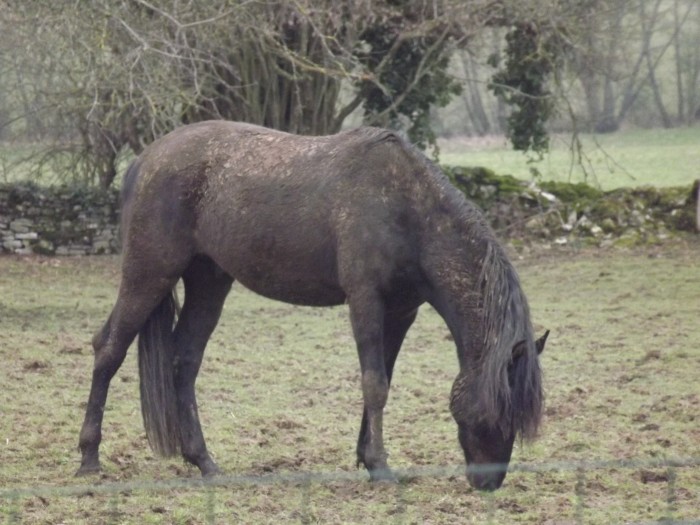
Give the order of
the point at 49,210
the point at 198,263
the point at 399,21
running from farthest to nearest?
1. the point at 49,210
2. the point at 399,21
3. the point at 198,263

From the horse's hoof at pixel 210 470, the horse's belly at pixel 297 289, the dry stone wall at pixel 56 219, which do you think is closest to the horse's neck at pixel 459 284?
the horse's belly at pixel 297 289

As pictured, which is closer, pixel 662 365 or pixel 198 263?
pixel 198 263

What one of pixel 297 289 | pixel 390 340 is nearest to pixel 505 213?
pixel 390 340

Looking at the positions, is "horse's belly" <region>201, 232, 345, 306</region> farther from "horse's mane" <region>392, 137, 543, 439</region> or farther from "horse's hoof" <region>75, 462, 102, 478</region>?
"horse's hoof" <region>75, 462, 102, 478</region>

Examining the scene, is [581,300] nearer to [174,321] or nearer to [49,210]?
[174,321]

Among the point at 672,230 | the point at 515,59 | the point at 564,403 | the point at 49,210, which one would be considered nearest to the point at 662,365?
the point at 564,403

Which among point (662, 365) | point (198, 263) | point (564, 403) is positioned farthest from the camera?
point (662, 365)

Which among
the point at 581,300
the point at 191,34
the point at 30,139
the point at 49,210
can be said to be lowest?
the point at 581,300

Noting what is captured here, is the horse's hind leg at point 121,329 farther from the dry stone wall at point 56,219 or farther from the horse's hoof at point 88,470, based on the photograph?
the dry stone wall at point 56,219

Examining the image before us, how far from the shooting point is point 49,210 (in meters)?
17.1

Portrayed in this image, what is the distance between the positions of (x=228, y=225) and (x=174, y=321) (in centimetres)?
75

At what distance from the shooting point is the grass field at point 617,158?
22.8 metres

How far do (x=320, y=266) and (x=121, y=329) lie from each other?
118cm

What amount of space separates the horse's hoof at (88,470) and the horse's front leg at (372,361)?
1.42 meters
